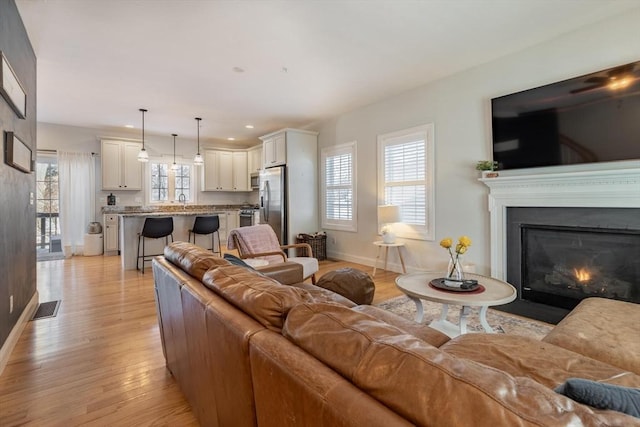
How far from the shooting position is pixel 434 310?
3182mm

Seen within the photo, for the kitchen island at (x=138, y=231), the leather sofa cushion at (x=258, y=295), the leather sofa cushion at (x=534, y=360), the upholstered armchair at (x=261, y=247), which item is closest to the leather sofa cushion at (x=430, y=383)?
the leather sofa cushion at (x=258, y=295)

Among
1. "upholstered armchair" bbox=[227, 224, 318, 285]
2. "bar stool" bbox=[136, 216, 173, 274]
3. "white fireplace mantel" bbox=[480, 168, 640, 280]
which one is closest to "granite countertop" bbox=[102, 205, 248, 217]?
"bar stool" bbox=[136, 216, 173, 274]

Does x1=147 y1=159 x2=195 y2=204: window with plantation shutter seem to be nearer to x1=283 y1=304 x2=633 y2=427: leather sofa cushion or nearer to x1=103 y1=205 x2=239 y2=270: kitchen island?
x1=103 y1=205 x2=239 y2=270: kitchen island

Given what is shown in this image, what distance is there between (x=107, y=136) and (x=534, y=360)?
7.94m

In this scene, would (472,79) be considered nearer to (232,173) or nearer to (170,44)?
(170,44)

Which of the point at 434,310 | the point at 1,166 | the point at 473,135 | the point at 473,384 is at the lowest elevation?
the point at 434,310

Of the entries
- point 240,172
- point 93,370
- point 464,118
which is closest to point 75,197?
point 240,172

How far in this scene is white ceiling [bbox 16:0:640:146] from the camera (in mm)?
2598

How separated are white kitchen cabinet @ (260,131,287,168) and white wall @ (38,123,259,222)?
2199 millimetres

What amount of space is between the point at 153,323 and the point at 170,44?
2.75 meters

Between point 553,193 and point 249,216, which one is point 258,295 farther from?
point 249,216

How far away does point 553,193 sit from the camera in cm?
309

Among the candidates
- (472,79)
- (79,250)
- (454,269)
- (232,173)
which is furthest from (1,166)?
(232,173)

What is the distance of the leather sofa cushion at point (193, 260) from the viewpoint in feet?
5.08
